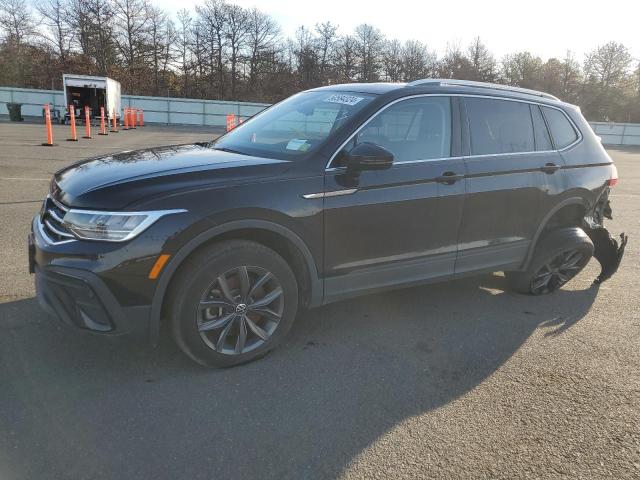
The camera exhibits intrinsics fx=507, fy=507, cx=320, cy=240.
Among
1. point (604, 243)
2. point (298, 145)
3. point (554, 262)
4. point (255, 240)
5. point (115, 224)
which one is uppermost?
point (298, 145)

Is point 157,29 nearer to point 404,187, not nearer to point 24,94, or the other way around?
point 24,94

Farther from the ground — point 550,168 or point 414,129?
point 414,129

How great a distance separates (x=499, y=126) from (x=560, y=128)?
A: 2.89ft

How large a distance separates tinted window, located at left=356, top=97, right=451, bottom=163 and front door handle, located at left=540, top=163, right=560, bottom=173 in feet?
3.53

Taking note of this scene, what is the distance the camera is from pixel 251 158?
341 centimetres

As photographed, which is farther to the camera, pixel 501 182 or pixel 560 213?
pixel 560 213

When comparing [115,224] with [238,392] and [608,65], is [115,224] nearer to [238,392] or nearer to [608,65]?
[238,392]

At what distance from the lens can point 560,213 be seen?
4.76m

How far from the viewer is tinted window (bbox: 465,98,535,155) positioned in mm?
4059

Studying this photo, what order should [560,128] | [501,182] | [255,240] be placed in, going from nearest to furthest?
[255,240]
[501,182]
[560,128]

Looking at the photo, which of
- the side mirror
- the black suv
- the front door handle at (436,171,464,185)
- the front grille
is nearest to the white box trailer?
the front grille

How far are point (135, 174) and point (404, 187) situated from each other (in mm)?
1792

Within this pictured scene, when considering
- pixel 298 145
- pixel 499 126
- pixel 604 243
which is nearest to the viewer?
pixel 298 145

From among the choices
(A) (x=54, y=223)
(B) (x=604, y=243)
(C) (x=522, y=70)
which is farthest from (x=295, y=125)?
(C) (x=522, y=70)
